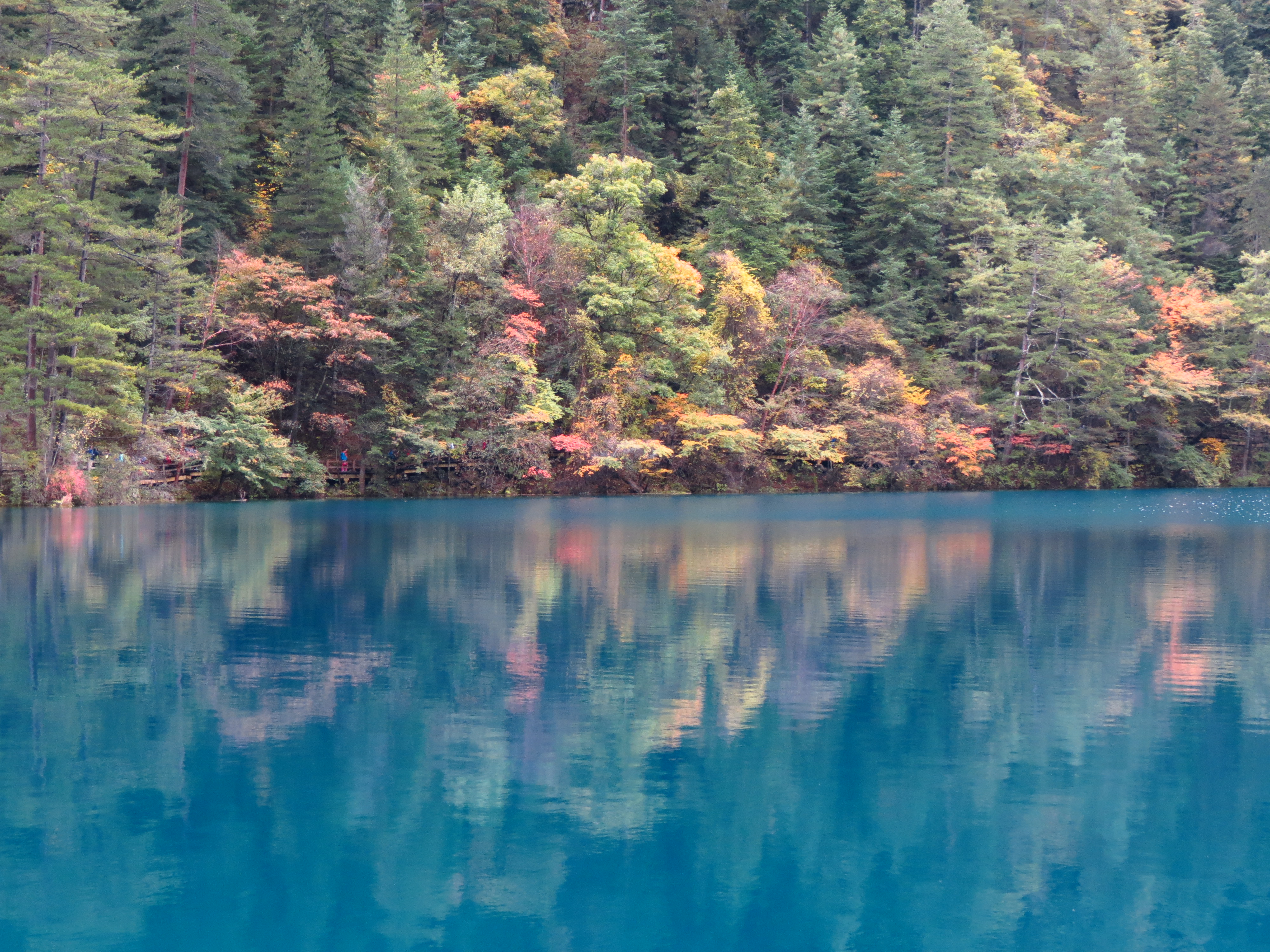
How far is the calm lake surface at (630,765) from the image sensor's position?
222 inches

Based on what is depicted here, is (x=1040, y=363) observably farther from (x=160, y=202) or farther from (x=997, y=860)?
(x=997, y=860)

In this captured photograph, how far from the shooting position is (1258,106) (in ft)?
→ 196

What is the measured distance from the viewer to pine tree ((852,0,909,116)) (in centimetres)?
5809

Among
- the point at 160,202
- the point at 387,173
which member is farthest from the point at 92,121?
the point at 387,173

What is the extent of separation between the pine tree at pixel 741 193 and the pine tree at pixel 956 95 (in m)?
9.12

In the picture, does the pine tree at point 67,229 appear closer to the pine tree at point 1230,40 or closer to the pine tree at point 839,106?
the pine tree at point 839,106

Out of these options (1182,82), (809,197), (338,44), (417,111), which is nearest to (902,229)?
(809,197)

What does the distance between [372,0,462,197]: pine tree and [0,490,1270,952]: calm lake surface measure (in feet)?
104

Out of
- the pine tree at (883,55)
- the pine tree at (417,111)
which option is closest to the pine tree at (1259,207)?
the pine tree at (883,55)

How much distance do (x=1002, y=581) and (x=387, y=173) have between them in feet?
103

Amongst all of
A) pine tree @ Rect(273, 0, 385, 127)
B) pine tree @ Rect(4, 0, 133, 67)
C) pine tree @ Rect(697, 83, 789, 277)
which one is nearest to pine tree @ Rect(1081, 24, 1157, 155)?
pine tree @ Rect(697, 83, 789, 277)

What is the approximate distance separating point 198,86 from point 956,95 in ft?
106

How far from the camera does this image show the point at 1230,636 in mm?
13195

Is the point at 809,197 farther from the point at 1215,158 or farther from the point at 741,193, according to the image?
the point at 1215,158
